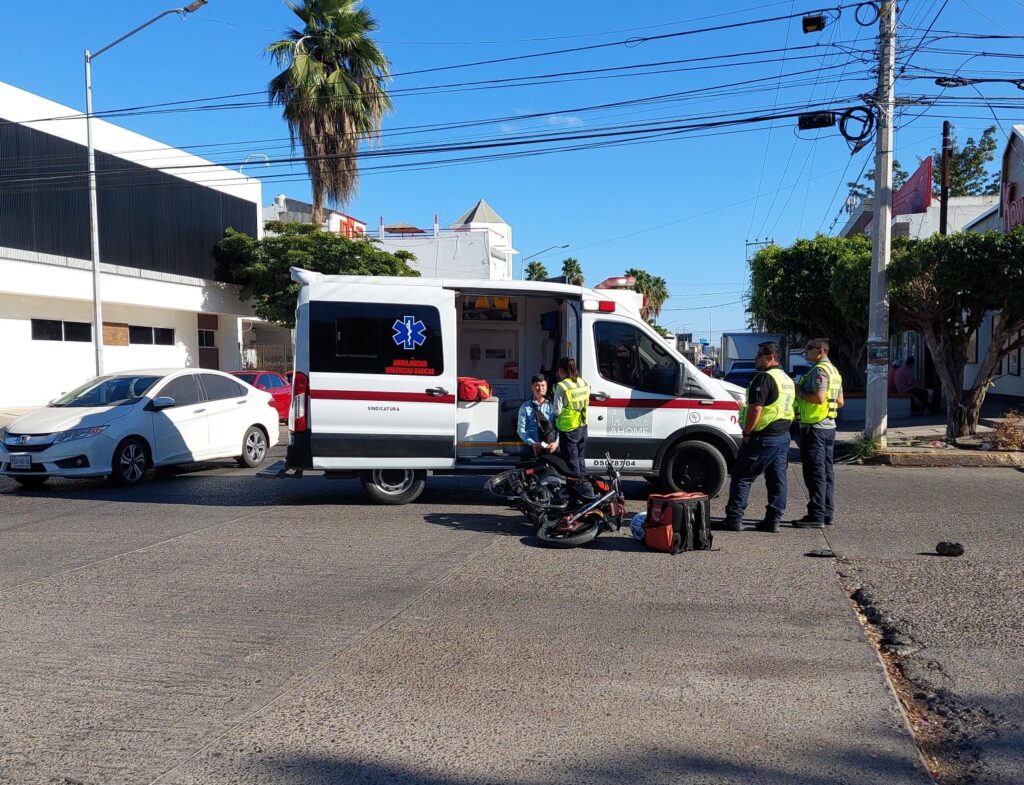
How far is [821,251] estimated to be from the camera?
25.3 m

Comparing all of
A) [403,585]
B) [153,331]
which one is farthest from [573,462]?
[153,331]

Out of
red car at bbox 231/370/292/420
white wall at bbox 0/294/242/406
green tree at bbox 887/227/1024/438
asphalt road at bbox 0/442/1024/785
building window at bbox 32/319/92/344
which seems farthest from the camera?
building window at bbox 32/319/92/344

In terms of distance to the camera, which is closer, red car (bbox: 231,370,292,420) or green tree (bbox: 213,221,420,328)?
red car (bbox: 231,370,292,420)

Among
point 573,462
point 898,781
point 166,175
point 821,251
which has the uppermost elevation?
point 166,175

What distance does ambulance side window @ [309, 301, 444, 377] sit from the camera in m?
9.30

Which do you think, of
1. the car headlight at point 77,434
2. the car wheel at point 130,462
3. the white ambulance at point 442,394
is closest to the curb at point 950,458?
the white ambulance at point 442,394

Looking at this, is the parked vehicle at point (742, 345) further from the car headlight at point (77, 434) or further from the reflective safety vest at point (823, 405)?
→ the car headlight at point (77, 434)

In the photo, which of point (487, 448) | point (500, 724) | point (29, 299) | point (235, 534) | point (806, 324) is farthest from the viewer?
point (806, 324)

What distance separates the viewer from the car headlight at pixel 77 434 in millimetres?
10961

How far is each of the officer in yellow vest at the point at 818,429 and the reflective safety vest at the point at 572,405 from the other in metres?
2.16

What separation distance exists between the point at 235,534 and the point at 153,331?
2462 cm

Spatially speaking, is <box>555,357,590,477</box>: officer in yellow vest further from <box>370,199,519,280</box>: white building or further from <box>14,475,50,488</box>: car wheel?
<box>370,199,519,280</box>: white building

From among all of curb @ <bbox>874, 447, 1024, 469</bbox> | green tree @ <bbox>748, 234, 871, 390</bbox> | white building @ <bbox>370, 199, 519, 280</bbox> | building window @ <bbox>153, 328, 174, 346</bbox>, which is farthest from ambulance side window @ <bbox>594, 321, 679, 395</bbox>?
white building @ <bbox>370, 199, 519, 280</bbox>

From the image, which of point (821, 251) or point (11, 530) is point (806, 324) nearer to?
point (821, 251)
